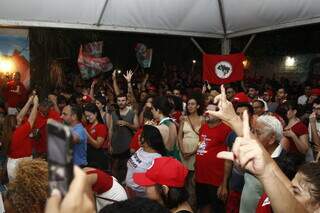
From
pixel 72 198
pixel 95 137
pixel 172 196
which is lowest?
pixel 172 196

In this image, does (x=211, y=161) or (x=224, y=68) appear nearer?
(x=211, y=161)

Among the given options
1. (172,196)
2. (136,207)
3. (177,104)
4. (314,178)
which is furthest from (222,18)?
(136,207)

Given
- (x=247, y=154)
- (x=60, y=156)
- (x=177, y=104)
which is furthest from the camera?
(x=177, y=104)

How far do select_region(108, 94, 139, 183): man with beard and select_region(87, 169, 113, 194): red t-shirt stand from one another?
137 inches

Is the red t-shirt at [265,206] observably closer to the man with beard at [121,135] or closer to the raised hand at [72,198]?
the raised hand at [72,198]

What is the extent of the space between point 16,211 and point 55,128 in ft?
3.80

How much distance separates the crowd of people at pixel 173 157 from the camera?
6.20 feet

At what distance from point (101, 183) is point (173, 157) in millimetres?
2528

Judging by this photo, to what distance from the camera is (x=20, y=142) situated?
4891mm

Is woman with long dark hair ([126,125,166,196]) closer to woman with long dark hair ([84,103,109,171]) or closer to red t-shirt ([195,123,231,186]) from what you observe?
red t-shirt ([195,123,231,186])

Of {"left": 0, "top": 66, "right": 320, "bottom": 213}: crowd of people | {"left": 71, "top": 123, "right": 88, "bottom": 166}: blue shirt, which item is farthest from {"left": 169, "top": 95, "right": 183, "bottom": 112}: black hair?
{"left": 71, "top": 123, "right": 88, "bottom": 166}: blue shirt

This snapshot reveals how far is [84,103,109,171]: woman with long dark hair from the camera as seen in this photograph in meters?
5.50

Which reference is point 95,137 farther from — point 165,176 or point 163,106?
point 165,176

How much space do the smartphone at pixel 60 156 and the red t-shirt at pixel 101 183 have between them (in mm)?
1551
